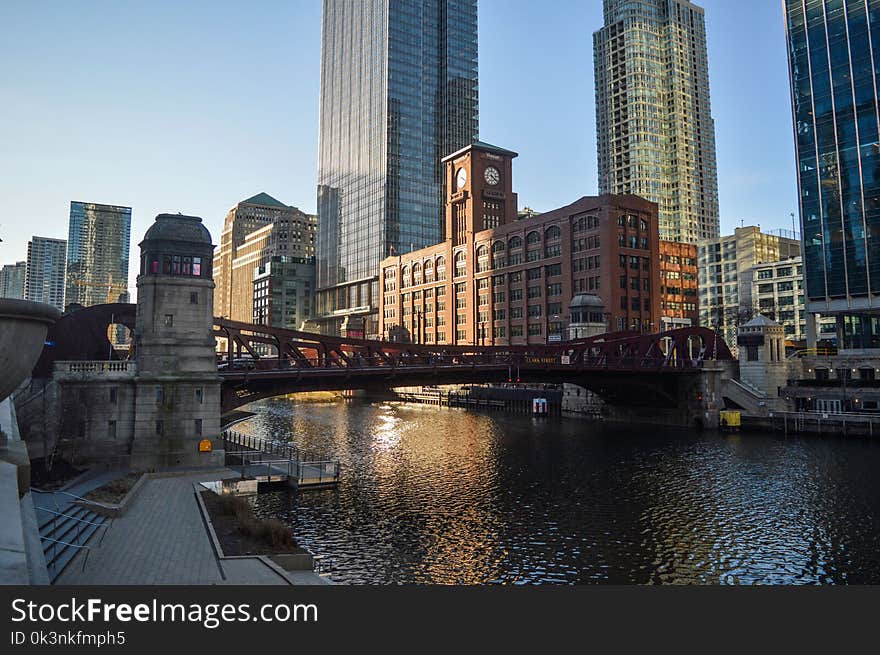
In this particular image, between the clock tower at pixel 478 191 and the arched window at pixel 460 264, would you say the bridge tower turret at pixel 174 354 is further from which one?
the clock tower at pixel 478 191

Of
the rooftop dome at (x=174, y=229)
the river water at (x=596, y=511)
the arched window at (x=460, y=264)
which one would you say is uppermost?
the arched window at (x=460, y=264)

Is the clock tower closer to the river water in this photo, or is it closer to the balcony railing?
the river water

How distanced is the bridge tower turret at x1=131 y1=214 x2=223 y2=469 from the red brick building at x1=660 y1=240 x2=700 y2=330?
128 metres

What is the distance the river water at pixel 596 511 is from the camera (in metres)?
A: 27.7

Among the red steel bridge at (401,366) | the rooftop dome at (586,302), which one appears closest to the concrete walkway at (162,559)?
the red steel bridge at (401,366)

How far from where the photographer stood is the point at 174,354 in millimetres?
45281

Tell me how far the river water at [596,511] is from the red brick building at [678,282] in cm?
8752

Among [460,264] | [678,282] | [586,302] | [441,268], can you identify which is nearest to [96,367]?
[586,302]

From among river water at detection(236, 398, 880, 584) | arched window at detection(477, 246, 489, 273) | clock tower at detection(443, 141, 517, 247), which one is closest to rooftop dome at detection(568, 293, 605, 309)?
river water at detection(236, 398, 880, 584)

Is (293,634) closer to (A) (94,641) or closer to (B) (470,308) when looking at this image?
(A) (94,641)

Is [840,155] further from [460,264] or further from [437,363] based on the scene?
[460,264]

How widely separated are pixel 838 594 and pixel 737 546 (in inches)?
669

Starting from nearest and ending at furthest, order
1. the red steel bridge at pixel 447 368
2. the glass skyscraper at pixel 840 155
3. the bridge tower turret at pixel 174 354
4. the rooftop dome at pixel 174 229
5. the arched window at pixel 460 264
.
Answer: the bridge tower turret at pixel 174 354 → the rooftop dome at pixel 174 229 → the red steel bridge at pixel 447 368 → the glass skyscraper at pixel 840 155 → the arched window at pixel 460 264

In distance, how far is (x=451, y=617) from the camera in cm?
1392
